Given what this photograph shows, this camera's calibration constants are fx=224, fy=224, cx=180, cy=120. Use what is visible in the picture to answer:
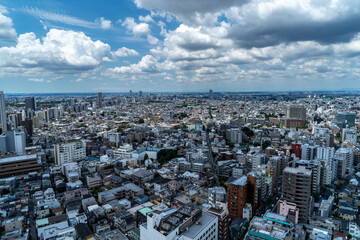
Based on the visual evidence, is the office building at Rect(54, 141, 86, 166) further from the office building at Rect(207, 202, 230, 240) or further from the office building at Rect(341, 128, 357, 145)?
the office building at Rect(341, 128, 357, 145)

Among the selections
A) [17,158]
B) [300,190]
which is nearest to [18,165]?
[17,158]

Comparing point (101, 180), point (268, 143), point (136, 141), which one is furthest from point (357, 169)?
Answer: point (136, 141)

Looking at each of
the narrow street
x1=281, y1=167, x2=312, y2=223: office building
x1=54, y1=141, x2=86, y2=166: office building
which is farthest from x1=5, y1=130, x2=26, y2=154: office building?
x1=281, y1=167, x2=312, y2=223: office building

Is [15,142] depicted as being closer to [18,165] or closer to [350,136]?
[18,165]

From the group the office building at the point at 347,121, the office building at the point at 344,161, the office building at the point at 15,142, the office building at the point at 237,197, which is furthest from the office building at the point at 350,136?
the office building at the point at 15,142

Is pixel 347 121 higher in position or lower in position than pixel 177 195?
higher

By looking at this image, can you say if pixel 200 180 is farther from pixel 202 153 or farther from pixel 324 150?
pixel 324 150
